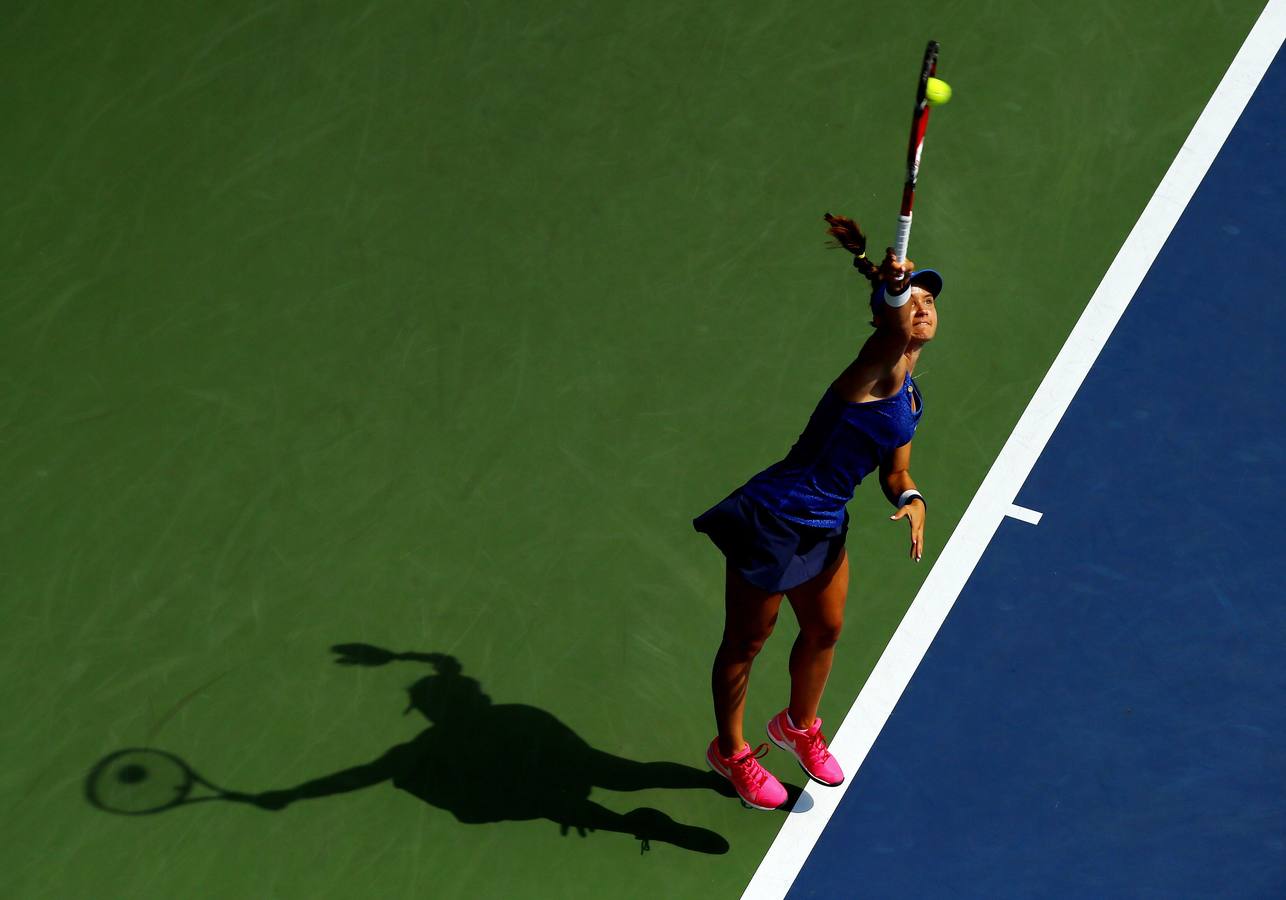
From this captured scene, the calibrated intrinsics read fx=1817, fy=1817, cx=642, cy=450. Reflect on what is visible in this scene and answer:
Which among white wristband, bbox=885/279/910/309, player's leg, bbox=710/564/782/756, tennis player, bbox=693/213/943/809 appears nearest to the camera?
white wristband, bbox=885/279/910/309

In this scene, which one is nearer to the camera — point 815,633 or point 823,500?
point 823,500

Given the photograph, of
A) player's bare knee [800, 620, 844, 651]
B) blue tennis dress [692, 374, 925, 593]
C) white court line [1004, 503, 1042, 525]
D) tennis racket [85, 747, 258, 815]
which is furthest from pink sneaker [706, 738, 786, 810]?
tennis racket [85, 747, 258, 815]

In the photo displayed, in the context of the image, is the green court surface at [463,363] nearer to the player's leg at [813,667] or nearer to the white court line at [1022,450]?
the white court line at [1022,450]

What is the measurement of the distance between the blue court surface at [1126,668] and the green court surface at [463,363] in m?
0.41

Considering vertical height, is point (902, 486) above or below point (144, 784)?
above

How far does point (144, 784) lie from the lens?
8539 mm

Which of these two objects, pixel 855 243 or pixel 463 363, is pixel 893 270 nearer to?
pixel 855 243

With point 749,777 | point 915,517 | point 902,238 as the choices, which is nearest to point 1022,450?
point 915,517

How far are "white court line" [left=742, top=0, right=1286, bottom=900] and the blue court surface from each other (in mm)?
67

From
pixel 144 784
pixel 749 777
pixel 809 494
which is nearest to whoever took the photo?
pixel 809 494

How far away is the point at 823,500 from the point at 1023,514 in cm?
223

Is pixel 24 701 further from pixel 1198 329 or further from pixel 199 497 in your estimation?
pixel 1198 329

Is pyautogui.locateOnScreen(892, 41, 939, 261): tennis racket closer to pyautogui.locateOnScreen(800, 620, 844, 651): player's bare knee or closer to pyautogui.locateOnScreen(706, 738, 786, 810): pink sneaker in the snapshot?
pyautogui.locateOnScreen(800, 620, 844, 651): player's bare knee

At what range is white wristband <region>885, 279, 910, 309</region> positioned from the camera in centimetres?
657
